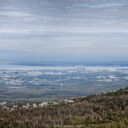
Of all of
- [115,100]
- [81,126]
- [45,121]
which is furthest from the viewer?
[115,100]

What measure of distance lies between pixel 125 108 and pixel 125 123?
982 cm

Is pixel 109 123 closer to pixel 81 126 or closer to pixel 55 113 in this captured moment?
pixel 81 126

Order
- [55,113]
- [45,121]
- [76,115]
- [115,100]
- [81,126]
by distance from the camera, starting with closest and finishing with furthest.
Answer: [81,126], [45,121], [76,115], [55,113], [115,100]

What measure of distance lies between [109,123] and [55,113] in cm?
1393

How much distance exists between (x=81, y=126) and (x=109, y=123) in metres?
4.18

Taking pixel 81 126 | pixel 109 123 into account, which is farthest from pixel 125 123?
pixel 81 126

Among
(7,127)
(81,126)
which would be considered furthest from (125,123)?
(7,127)

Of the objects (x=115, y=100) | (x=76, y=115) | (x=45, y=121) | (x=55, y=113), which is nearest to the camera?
(x=45, y=121)

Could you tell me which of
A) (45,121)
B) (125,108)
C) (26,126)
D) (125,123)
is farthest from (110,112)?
(26,126)

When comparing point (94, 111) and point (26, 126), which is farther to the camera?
point (94, 111)

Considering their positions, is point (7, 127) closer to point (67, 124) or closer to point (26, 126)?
point (26, 126)

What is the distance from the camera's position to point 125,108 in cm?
5481

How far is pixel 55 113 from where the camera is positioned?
56.4 metres

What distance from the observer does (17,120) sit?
164 feet
